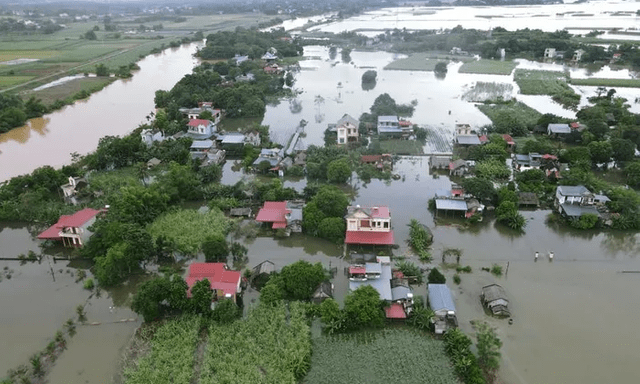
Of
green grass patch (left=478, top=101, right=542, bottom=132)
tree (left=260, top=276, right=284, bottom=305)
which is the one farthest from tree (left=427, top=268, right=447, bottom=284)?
green grass patch (left=478, top=101, right=542, bottom=132)

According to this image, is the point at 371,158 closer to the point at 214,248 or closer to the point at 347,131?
the point at 347,131

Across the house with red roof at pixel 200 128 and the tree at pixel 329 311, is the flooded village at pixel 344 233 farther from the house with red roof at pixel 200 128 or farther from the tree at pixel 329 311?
the tree at pixel 329 311

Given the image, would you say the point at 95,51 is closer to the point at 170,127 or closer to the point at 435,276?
the point at 170,127

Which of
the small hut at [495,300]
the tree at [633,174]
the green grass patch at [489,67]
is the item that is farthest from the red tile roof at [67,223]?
the green grass patch at [489,67]

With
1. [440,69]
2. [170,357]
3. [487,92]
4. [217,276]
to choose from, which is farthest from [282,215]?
[440,69]

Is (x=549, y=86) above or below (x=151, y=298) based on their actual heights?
above

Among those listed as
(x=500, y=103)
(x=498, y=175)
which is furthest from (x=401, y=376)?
(x=500, y=103)

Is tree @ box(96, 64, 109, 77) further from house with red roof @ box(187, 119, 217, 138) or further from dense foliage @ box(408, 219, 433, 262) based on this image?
dense foliage @ box(408, 219, 433, 262)
